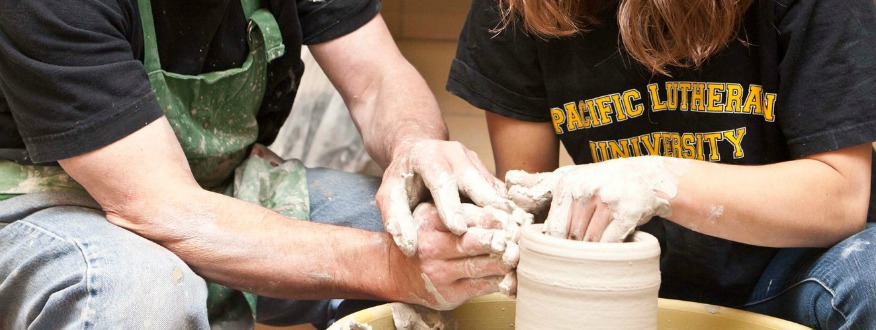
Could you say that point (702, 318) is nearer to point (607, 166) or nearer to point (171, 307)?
point (607, 166)

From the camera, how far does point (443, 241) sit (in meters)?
1.27

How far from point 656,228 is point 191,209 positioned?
2.57 feet

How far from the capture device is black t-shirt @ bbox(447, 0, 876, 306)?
126 centimetres

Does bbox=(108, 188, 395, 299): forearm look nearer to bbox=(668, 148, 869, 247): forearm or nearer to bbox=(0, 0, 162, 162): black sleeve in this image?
bbox=(0, 0, 162, 162): black sleeve

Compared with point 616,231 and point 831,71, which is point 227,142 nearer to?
point 616,231

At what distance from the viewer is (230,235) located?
4.58ft

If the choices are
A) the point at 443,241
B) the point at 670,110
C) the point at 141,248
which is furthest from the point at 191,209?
the point at 670,110

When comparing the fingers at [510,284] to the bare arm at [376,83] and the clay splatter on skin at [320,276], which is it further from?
the bare arm at [376,83]

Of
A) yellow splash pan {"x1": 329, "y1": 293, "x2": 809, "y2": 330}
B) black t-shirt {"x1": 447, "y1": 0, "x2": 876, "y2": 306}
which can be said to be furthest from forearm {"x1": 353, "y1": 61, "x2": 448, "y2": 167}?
yellow splash pan {"x1": 329, "y1": 293, "x2": 809, "y2": 330}

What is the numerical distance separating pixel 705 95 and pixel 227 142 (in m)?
0.86

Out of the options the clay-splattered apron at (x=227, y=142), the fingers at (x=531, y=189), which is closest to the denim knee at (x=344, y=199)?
the clay-splattered apron at (x=227, y=142)

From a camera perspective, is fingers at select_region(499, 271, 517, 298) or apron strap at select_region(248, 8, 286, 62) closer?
fingers at select_region(499, 271, 517, 298)

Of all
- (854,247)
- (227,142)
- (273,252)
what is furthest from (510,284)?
(227,142)

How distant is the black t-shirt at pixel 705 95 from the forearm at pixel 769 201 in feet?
0.19
